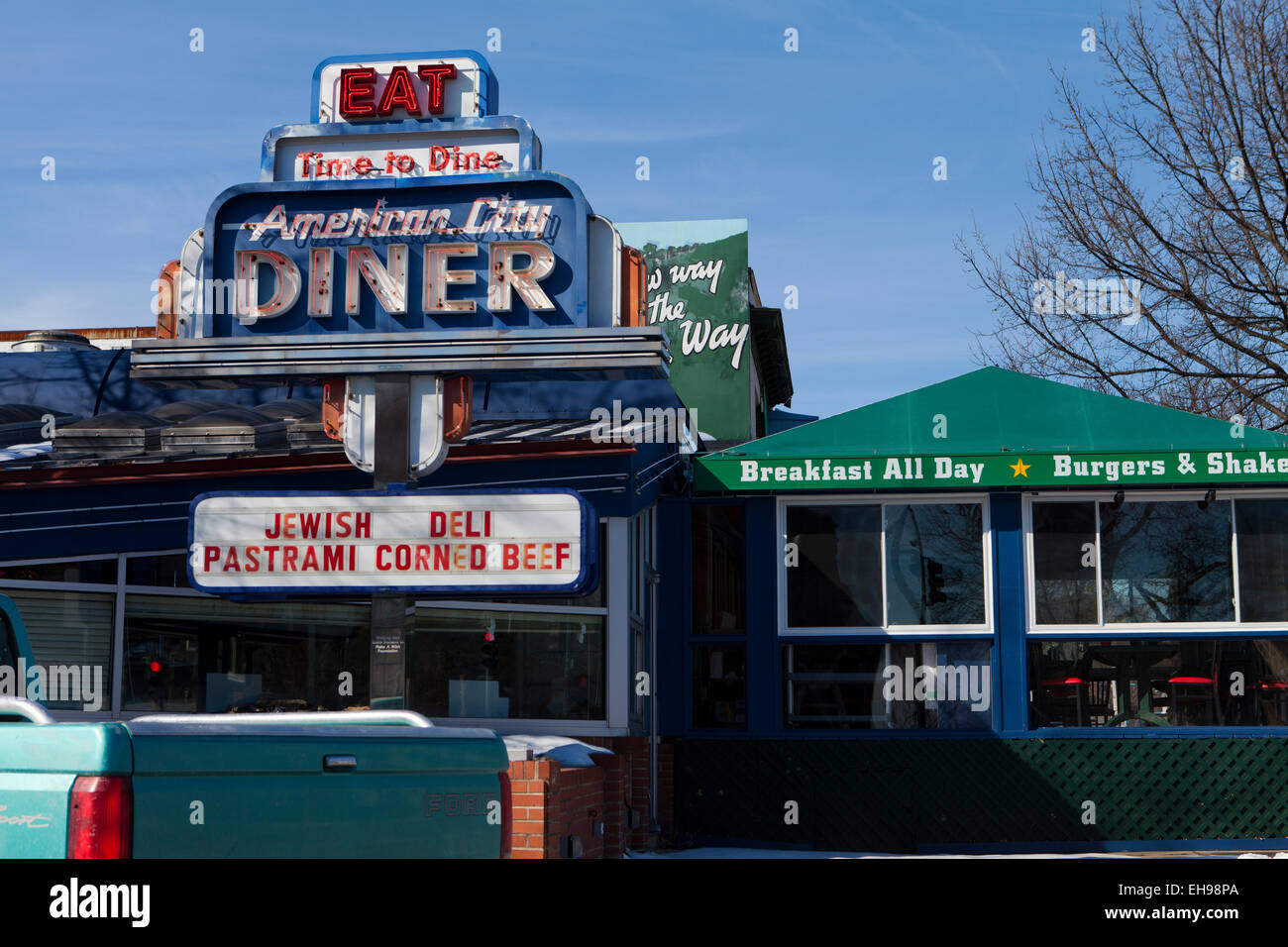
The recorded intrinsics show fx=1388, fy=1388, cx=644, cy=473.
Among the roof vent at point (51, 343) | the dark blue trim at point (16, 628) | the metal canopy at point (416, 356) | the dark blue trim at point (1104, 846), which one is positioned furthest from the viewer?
the roof vent at point (51, 343)

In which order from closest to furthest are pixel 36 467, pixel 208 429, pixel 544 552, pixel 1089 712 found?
pixel 544 552, pixel 36 467, pixel 208 429, pixel 1089 712

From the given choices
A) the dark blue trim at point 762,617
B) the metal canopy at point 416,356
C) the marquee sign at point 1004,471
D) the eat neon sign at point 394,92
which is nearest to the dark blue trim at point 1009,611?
the marquee sign at point 1004,471

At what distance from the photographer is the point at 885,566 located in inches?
628

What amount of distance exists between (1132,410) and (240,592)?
405 inches

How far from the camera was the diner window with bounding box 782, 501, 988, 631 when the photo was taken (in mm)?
15805

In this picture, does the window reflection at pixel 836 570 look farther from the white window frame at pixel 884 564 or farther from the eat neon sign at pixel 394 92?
the eat neon sign at pixel 394 92

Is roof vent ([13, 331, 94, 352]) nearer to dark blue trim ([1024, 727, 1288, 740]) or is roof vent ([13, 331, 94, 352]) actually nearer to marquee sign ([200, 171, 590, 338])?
marquee sign ([200, 171, 590, 338])

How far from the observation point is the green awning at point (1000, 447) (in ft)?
Result: 49.9

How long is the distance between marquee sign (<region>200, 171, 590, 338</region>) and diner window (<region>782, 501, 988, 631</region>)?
6.70m

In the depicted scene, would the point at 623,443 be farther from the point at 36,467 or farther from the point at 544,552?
the point at 36,467

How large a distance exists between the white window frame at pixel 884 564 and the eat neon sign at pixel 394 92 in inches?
271

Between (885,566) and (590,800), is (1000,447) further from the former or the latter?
(590,800)

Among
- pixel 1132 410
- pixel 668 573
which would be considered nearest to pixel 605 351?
pixel 668 573
